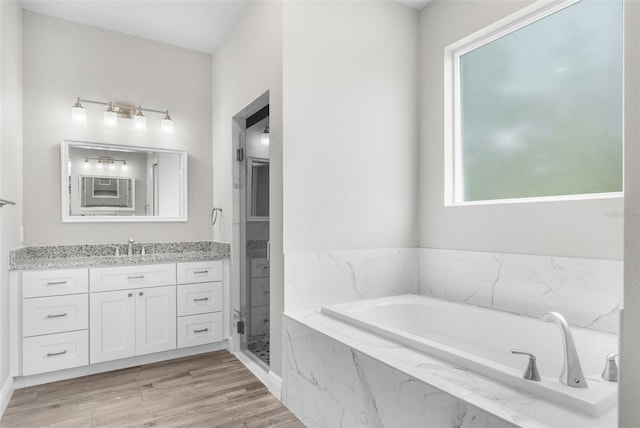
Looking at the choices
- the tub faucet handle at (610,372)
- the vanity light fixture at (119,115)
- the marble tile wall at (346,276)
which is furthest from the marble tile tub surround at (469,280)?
the vanity light fixture at (119,115)

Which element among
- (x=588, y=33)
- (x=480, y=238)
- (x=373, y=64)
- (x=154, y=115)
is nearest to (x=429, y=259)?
(x=480, y=238)

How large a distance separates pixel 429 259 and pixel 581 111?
1.39 meters

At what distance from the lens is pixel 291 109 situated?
93.9 inches

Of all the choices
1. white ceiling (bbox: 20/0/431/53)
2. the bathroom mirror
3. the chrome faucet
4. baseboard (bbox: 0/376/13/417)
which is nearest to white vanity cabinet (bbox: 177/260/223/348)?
the bathroom mirror

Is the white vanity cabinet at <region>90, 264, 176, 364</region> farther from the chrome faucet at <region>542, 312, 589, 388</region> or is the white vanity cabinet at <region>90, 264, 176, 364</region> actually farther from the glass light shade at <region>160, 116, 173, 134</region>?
the chrome faucet at <region>542, 312, 589, 388</region>

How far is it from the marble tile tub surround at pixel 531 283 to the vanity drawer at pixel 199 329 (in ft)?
5.87

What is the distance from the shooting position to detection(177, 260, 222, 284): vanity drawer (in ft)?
10.3

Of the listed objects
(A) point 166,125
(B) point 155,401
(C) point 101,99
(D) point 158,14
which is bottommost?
(B) point 155,401

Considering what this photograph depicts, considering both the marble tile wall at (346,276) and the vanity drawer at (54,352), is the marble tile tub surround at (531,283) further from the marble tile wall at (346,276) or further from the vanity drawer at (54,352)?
the vanity drawer at (54,352)

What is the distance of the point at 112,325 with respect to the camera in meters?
2.84

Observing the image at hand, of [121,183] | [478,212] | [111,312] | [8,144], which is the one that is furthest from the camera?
[121,183]

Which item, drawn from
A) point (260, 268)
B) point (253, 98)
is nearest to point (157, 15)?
point (253, 98)

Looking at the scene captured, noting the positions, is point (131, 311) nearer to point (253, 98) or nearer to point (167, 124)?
point (167, 124)

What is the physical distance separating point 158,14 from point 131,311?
7.75ft
